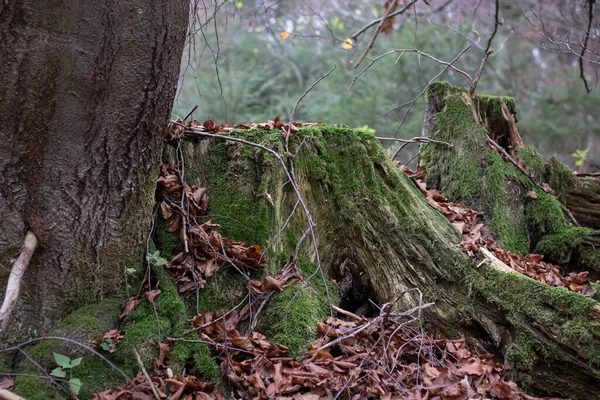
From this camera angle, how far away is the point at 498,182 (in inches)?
196

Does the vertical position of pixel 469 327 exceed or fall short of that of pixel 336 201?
it falls short

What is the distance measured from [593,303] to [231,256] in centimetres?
230

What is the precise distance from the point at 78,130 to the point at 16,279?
0.78 meters

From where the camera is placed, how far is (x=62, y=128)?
246cm

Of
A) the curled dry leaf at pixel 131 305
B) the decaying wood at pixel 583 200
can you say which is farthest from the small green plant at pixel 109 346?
the decaying wood at pixel 583 200

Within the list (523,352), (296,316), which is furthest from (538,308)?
(296,316)

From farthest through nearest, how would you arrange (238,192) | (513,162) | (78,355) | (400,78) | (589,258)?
1. (400,78)
2. (513,162)
3. (589,258)
4. (238,192)
5. (78,355)

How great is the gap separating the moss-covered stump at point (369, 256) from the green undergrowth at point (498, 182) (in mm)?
1284

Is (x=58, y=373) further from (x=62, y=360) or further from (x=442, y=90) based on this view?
(x=442, y=90)

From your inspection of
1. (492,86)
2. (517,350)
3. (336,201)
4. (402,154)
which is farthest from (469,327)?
(492,86)

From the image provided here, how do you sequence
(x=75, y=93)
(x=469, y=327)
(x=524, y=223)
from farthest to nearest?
1. (x=524, y=223)
2. (x=469, y=327)
3. (x=75, y=93)

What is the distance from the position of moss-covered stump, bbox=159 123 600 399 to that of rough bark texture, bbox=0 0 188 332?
2.36ft

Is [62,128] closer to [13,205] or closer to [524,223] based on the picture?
[13,205]

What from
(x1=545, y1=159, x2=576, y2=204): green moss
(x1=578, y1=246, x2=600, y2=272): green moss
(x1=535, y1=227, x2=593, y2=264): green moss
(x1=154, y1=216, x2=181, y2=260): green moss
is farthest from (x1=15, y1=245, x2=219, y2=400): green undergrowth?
(x1=545, y1=159, x2=576, y2=204): green moss
